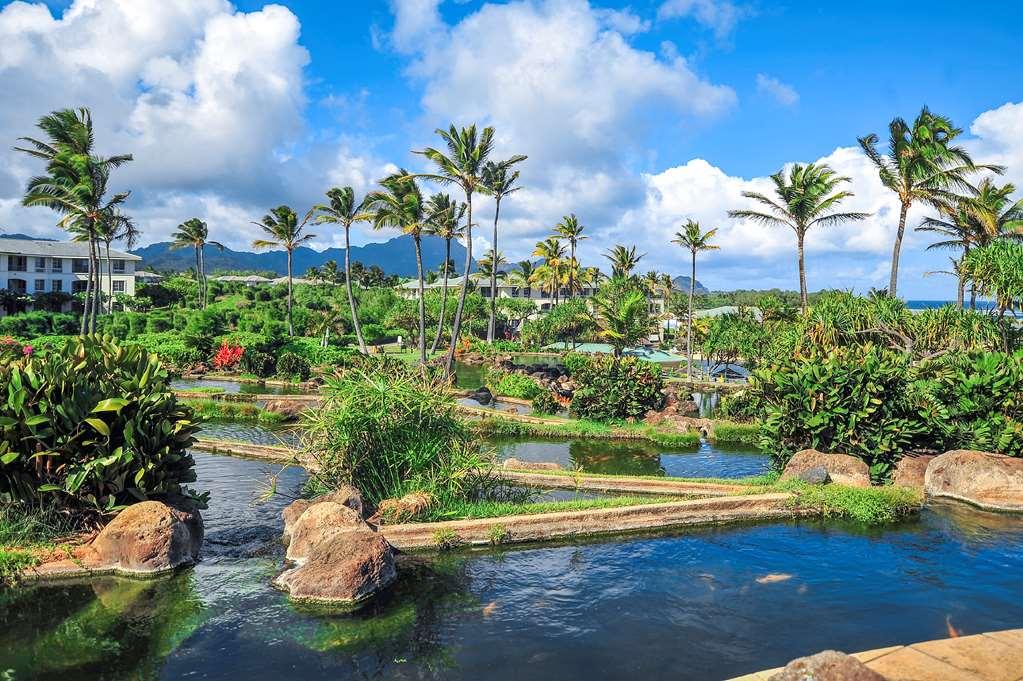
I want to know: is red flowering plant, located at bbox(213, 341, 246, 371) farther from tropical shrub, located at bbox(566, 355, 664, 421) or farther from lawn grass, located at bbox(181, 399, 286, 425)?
tropical shrub, located at bbox(566, 355, 664, 421)

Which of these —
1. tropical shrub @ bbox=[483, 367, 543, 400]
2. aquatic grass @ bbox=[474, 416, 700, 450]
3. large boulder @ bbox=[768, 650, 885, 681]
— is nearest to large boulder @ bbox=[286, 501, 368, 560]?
large boulder @ bbox=[768, 650, 885, 681]

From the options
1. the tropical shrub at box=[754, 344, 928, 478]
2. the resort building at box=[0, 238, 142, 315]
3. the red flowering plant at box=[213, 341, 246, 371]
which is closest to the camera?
the tropical shrub at box=[754, 344, 928, 478]

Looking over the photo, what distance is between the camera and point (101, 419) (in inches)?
460

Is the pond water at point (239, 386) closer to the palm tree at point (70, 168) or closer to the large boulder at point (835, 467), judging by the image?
the palm tree at point (70, 168)

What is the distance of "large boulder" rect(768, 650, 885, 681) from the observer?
6211 mm

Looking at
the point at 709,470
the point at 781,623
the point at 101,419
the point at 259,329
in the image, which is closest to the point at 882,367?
the point at 709,470

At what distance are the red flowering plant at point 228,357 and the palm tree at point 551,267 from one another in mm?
39176

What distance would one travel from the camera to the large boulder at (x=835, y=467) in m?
16.5

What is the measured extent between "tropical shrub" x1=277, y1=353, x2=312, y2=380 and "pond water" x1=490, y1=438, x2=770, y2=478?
66.6 ft

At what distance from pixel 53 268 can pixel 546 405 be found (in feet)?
221

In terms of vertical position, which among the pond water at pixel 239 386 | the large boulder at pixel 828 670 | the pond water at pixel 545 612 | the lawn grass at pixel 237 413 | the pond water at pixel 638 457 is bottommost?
the pond water at pixel 545 612

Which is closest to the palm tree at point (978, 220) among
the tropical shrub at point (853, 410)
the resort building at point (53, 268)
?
the tropical shrub at point (853, 410)

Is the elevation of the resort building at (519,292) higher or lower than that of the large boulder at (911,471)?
higher

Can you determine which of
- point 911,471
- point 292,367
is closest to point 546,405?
point 911,471
